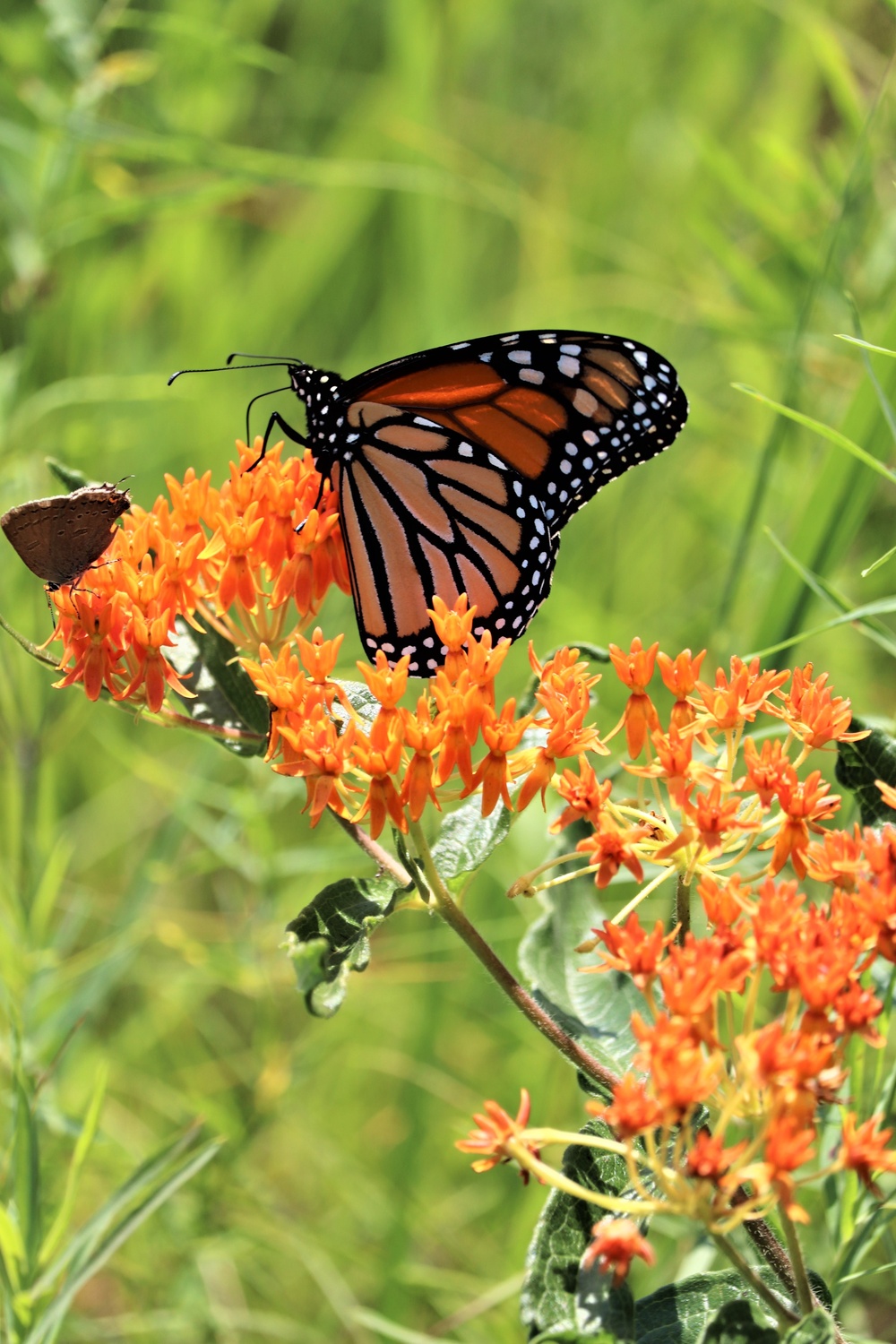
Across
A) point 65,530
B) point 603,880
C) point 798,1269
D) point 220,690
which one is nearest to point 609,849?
point 603,880

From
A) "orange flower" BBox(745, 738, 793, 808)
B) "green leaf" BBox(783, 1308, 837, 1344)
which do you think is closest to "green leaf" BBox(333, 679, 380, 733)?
"orange flower" BBox(745, 738, 793, 808)

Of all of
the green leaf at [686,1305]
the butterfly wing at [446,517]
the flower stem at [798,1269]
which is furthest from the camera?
the butterfly wing at [446,517]

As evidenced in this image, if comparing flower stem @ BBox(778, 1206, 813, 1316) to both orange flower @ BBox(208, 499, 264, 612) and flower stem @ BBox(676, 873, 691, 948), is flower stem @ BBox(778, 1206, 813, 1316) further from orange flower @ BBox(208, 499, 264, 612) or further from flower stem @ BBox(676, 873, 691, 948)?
orange flower @ BBox(208, 499, 264, 612)

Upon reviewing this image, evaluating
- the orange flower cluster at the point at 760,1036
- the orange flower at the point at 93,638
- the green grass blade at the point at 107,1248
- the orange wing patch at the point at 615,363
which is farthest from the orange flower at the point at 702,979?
the orange wing patch at the point at 615,363

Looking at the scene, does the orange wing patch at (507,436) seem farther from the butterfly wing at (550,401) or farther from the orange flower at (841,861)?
the orange flower at (841,861)

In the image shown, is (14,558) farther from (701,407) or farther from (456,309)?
(701,407)

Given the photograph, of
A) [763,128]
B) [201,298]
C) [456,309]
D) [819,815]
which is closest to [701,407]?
[456,309]
